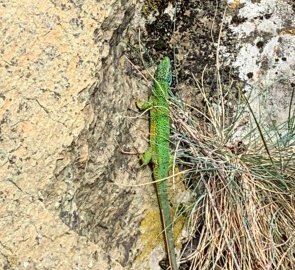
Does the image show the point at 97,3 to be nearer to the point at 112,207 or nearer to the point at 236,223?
the point at 112,207

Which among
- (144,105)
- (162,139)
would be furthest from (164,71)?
(162,139)

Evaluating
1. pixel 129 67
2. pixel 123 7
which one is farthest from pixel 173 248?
A: pixel 123 7

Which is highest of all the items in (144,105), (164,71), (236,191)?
(164,71)

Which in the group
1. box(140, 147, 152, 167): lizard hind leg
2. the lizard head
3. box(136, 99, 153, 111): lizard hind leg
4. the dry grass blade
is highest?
the lizard head

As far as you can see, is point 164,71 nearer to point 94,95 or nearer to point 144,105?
point 144,105

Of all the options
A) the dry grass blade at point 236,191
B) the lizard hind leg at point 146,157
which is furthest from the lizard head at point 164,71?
the lizard hind leg at point 146,157

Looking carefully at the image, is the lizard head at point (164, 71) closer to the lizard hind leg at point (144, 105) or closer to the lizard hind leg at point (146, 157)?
the lizard hind leg at point (144, 105)

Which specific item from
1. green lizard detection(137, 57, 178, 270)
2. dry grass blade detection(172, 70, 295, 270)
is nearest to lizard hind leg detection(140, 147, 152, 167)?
green lizard detection(137, 57, 178, 270)

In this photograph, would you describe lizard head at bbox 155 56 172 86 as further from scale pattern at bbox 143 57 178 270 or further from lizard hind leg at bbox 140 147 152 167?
lizard hind leg at bbox 140 147 152 167
